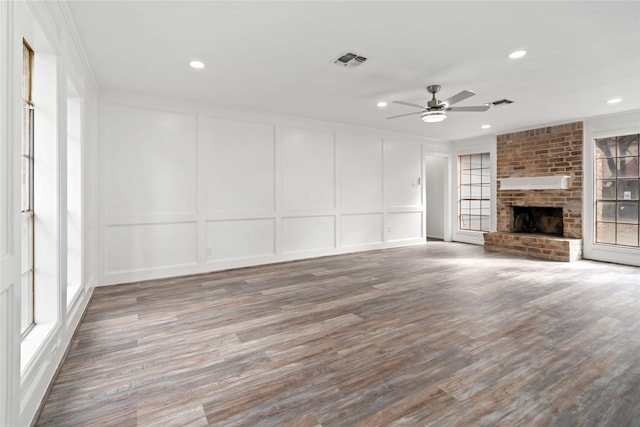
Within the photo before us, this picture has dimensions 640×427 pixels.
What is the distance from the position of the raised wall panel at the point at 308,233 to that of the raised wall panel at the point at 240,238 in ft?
0.97

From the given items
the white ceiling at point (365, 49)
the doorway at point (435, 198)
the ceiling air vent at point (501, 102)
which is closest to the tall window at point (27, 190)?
the white ceiling at point (365, 49)

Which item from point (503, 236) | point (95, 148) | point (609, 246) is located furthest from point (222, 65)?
point (609, 246)

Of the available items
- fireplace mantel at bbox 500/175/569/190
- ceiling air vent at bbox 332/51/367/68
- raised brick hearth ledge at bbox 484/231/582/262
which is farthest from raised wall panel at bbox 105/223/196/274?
fireplace mantel at bbox 500/175/569/190

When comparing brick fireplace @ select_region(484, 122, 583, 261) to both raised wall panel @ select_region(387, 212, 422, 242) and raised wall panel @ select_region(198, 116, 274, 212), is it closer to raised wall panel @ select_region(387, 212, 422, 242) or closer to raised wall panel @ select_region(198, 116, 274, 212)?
raised wall panel @ select_region(387, 212, 422, 242)

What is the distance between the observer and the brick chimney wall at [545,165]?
584 centimetres

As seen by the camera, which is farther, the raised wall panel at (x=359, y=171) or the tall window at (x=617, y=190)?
the raised wall panel at (x=359, y=171)

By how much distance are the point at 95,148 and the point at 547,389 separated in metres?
5.12

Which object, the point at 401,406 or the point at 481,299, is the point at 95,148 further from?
the point at 481,299

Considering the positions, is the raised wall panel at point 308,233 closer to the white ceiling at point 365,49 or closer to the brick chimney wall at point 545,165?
the white ceiling at point 365,49

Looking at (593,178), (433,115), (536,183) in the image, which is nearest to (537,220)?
(536,183)

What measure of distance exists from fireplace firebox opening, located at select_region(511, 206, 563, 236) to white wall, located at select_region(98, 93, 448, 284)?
106 inches

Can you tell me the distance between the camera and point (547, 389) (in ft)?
6.31

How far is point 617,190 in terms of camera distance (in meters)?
5.49

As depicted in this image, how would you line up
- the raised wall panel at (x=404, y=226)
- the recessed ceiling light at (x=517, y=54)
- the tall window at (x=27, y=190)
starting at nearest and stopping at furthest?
the tall window at (x=27, y=190) < the recessed ceiling light at (x=517, y=54) < the raised wall panel at (x=404, y=226)
